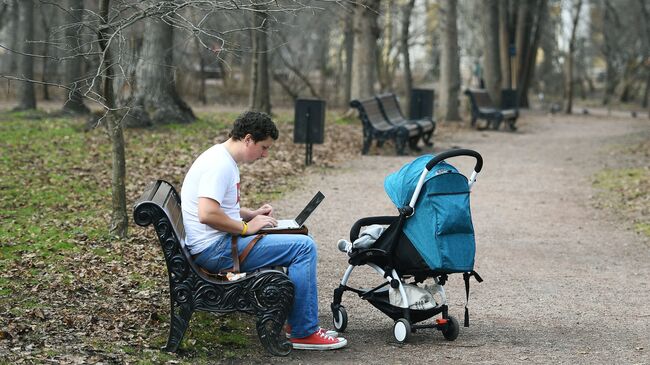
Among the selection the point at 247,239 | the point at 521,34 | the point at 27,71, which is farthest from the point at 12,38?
the point at 247,239

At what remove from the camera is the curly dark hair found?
20.8 feet

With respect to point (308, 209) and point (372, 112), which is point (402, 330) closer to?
point (308, 209)

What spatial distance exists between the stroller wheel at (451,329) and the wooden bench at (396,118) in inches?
510

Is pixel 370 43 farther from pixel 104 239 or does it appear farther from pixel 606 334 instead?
pixel 606 334

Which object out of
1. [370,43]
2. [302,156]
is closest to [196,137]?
[302,156]

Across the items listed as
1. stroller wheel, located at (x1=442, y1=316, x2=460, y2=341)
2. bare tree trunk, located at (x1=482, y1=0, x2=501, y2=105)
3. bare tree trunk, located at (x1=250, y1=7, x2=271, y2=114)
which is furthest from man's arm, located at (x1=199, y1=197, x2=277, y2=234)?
bare tree trunk, located at (x1=482, y1=0, x2=501, y2=105)

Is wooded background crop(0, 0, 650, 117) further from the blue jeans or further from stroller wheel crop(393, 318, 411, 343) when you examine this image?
stroller wheel crop(393, 318, 411, 343)

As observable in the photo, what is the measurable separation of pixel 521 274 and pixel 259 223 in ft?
12.2

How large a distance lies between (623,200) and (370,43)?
10850 mm

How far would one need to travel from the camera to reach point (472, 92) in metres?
26.4

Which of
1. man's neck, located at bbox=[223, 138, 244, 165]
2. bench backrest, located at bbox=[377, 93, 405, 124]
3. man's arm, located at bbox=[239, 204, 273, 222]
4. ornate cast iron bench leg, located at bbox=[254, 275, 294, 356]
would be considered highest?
man's neck, located at bbox=[223, 138, 244, 165]

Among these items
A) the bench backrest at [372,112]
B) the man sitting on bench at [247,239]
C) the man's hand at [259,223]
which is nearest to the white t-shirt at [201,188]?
the man sitting on bench at [247,239]

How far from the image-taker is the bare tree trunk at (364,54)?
77.8ft

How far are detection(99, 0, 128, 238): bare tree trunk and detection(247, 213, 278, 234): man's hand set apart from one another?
7.72 ft
